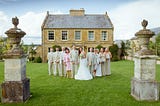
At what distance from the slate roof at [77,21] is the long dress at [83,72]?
2507cm

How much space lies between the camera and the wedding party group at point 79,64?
50.7 feet

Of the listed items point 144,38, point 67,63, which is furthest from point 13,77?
point 67,63

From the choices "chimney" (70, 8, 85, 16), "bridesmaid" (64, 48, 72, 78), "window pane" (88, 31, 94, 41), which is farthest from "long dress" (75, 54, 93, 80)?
"chimney" (70, 8, 85, 16)

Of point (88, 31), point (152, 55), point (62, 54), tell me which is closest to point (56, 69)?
point (62, 54)

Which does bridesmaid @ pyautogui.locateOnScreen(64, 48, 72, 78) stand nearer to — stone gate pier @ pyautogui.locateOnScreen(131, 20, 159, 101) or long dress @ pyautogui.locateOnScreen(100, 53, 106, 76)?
long dress @ pyautogui.locateOnScreen(100, 53, 106, 76)

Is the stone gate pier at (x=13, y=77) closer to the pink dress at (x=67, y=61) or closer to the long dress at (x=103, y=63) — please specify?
the pink dress at (x=67, y=61)

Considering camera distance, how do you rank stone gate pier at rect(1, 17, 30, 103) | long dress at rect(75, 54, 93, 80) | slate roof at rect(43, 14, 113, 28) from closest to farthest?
stone gate pier at rect(1, 17, 30, 103)
long dress at rect(75, 54, 93, 80)
slate roof at rect(43, 14, 113, 28)

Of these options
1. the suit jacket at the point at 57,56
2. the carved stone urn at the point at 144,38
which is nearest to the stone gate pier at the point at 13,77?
the carved stone urn at the point at 144,38

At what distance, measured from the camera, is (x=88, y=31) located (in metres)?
40.2

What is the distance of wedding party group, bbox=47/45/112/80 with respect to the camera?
15455mm

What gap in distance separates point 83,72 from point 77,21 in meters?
26.6

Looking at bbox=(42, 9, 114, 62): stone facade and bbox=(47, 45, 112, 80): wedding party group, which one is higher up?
bbox=(42, 9, 114, 62): stone facade

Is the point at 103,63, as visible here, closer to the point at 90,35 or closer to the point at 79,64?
the point at 79,64

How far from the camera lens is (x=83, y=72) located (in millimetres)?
15195
